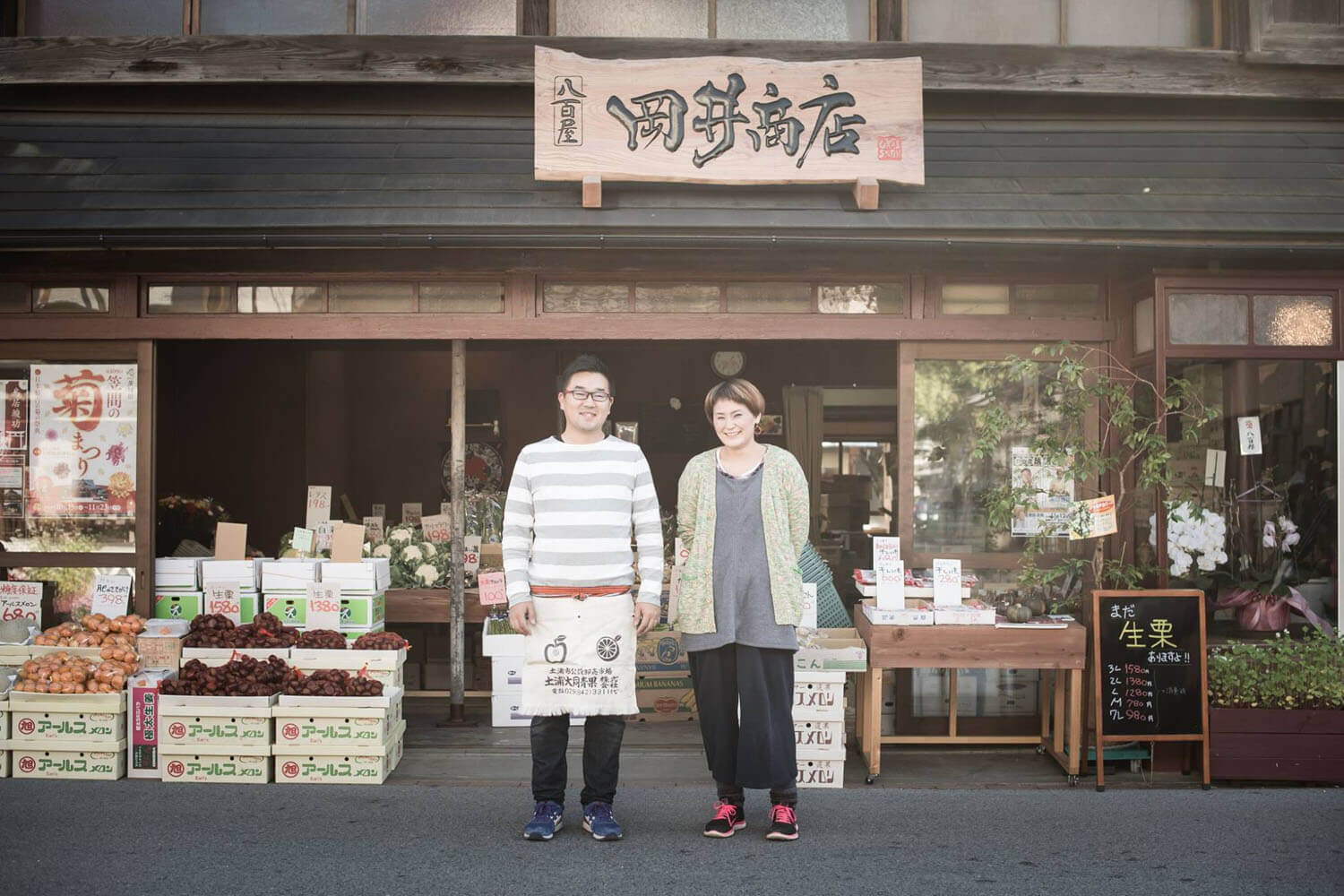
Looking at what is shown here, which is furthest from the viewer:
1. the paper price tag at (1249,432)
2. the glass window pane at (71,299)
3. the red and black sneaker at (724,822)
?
the paper price tag at (1249,432)

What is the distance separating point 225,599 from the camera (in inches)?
254

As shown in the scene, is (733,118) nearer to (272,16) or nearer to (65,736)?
(272,16)

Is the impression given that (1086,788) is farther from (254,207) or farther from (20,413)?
(20,413)

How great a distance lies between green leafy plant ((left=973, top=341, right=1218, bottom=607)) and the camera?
5.80m

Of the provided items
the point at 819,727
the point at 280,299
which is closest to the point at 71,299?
the point at 280,299

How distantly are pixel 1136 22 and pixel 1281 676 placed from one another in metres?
4.81

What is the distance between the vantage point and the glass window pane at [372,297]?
21.2 feet

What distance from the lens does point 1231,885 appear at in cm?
409

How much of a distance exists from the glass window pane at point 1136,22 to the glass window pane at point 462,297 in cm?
467

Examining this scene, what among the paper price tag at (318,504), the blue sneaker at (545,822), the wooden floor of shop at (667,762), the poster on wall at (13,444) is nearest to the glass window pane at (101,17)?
the poster on wall at (13,444)

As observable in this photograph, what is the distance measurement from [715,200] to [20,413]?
482 centimetres

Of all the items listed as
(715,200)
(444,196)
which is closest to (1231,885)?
(715,200)

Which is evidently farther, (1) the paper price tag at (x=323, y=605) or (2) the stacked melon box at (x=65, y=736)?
(1) the paper price tag at (x=323, y=605)

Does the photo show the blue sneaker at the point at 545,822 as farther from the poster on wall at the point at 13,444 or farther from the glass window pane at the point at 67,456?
the poster on wall at the point at 13,444
